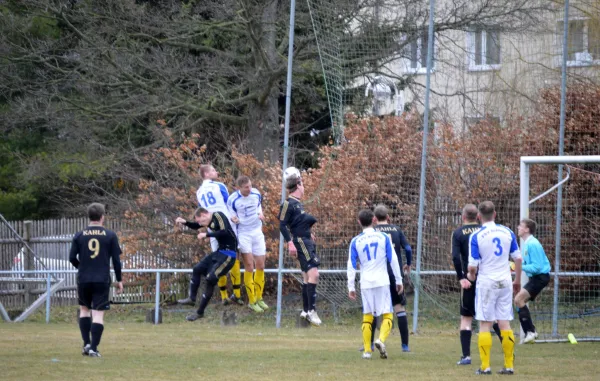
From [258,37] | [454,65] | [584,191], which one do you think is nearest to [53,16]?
[258,37]

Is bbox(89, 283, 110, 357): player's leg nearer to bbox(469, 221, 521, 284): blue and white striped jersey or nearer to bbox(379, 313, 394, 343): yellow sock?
bbox(379, 313, 394, 343): yellow sock

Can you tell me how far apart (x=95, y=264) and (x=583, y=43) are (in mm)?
15553

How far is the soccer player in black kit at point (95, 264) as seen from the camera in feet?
41.6

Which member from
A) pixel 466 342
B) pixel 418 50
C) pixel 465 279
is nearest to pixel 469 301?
pixel 465 279

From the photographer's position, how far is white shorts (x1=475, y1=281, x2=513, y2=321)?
1166 cm

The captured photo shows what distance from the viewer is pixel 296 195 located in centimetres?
1634

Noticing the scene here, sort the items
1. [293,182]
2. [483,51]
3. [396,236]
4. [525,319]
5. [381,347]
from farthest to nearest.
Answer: [483,51]
[293,182]
[525,319]
[396,236]
[381,347]

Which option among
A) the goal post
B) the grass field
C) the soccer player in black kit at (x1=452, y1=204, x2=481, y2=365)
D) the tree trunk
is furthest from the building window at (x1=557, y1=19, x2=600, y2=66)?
the soccer player in black kit at (x1=452, y1=204, x2=481, y2=365)

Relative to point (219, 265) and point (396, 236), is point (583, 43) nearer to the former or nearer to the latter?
point (396, 236)

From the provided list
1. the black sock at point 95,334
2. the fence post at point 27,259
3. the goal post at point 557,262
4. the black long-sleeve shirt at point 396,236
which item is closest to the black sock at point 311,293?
the black long-sleeve shirt at point 396,236

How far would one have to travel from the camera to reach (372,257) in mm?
12883

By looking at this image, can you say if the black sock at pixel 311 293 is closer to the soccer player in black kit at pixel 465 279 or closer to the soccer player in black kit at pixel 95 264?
the soccer player in black kit at pixel 465 279

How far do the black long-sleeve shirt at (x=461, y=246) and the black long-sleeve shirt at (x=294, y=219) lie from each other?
398 cm

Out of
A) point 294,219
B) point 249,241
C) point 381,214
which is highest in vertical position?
point 381,214
